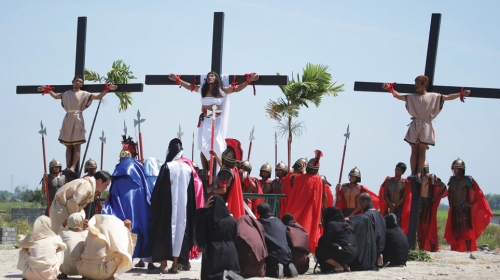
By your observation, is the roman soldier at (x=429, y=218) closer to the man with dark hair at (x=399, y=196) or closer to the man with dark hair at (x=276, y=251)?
the man with dark hair at (x=399, y=196)

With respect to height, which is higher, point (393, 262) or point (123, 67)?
point (123, 67)

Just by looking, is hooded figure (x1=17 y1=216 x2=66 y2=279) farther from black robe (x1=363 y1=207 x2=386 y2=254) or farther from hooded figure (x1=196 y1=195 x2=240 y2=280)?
black robe (x1=363 y1=207 x2=386 y2=254)

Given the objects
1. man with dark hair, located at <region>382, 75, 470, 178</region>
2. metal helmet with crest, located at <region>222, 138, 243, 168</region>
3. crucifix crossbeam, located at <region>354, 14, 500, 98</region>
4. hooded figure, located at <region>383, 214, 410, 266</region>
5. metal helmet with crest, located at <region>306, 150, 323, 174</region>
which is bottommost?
hooded figure, located at <region>383, 214, 410, 266</region>

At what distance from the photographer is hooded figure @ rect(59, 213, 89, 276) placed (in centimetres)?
1115

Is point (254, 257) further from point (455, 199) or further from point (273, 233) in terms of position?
point (455, 199)

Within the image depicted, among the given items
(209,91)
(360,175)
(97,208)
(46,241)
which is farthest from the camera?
(360,175)

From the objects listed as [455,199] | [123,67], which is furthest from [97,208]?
[455,199]

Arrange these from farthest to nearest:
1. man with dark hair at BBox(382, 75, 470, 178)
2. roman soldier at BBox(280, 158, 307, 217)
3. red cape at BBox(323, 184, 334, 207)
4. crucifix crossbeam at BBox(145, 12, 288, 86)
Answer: red cape at BBox(323, 184, 334, 207) < roman soldier at BBox(280, 158, 307, 217) < man with dark hair at BBox(382, 75, 470, 178) < crucifix crossbeam at BBox(145, 12, 288, 86)

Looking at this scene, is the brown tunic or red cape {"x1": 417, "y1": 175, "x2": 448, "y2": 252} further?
red cape {"x1": 417, "y1": 175, "x2": 448, "y2": 252}

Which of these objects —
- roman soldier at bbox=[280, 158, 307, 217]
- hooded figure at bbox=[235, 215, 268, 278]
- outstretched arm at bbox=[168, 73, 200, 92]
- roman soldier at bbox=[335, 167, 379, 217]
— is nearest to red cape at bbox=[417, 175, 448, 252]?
roman soldier at bbox=[335, 167, 379, 217]

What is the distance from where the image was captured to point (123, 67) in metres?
17.7

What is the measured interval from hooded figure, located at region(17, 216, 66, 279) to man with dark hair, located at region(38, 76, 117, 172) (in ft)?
13.1

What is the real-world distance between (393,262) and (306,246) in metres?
1.78

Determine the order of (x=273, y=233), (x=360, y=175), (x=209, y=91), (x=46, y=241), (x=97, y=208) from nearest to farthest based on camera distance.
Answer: (x=46, y=241)
(x=273, y=233)
(x=209, y=91)
(x=97, y=208)
(x=360, y=175)
